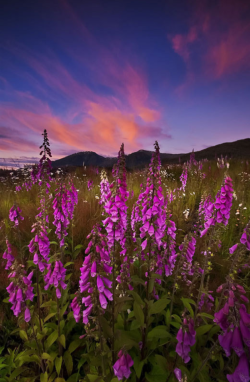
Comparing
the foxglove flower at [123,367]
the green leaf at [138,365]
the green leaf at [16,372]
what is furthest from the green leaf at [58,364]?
the foxglove flower at [123,367]

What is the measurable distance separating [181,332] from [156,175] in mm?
1550

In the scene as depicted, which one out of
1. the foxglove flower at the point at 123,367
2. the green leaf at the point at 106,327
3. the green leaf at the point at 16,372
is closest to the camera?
the foxglove flower at the point at 123,367

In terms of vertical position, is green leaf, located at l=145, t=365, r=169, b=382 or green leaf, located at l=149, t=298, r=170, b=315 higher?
green leaf, located at l=149, t=298, r=170, b=315

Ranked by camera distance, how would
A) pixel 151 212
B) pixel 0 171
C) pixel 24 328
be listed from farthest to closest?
pixel 0 171
pixel 24 328
pixel 151 212

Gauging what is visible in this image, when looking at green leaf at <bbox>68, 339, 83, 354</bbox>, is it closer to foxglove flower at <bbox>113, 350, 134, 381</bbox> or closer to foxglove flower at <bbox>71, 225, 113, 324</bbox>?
foxglove flower at <bbox>71, 225, 113, 324</bbox>

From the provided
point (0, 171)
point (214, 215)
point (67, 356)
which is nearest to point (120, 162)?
point (214, 215)

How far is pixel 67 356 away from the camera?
247 cm

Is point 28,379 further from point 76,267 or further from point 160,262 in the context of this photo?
point 160,262

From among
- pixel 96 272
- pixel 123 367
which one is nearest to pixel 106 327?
pixel 123 367

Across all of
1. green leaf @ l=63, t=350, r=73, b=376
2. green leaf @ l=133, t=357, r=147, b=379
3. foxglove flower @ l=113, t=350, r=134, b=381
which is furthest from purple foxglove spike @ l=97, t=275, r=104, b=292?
green leaf @ l=63, t=350, r=73, b=376

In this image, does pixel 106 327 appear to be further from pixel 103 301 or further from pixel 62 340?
A: pixel 62 340

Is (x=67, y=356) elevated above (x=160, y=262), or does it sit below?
below

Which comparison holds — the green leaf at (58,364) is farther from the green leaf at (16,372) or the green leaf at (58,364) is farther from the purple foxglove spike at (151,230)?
the purple foxglove spike at (151,230)

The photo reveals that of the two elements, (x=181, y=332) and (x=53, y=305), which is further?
(x=53, y=305)
